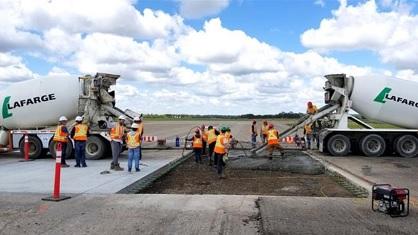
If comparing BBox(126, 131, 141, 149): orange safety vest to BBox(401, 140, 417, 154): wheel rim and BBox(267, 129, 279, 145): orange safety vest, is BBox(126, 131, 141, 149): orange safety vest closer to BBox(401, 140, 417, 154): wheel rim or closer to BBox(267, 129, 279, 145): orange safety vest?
BBox(267, 129, 279, 145): orange safety vest

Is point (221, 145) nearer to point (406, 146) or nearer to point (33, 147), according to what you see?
point (33, 147)

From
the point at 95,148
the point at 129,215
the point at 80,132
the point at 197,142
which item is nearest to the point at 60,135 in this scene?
the point at 80,132

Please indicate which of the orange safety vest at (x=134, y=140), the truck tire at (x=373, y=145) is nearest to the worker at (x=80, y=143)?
the orange safety vest at (x=134, y=140)

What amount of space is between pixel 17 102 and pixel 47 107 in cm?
121

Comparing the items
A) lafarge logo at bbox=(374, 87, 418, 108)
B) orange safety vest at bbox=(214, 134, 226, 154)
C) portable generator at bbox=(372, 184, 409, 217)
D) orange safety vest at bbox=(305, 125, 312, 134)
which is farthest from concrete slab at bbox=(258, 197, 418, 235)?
orange safety vest at bbox=(305, 125, 312, 134)

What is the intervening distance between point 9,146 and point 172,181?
28.7 ft

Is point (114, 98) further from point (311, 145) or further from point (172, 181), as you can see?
point (311, 145)

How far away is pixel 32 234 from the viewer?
22.5 feet

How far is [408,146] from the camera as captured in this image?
20.2 meters

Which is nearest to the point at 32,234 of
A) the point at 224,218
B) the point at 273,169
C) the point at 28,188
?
the point at 224,218

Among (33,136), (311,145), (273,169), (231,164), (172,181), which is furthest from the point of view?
(311,145)

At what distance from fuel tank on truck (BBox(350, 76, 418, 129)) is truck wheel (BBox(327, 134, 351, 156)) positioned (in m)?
1.43

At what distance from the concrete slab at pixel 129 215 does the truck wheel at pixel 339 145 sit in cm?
1169

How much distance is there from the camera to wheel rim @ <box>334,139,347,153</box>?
805 inches
